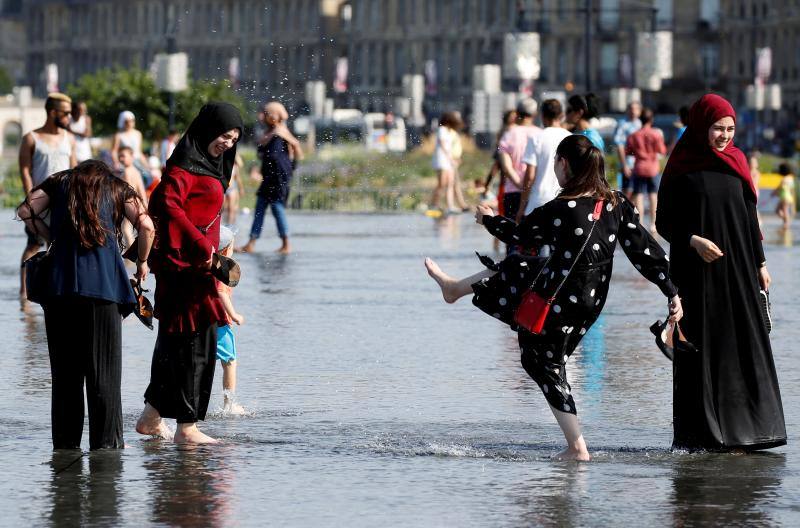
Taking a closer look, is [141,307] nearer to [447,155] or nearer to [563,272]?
[563,272]

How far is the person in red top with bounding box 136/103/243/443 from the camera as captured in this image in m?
9.07

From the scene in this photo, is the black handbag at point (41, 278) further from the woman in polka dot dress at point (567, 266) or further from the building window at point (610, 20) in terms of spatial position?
the building window at point (610, 20)

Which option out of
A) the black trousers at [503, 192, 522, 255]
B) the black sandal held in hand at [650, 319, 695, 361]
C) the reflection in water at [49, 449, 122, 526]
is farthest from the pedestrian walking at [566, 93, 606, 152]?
the reflection in water at [49, 449, 122, 526]

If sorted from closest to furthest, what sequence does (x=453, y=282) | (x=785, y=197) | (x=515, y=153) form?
1. (x=453, y=282)
2. (x=515, y=153)
3. (x=785, y=197)

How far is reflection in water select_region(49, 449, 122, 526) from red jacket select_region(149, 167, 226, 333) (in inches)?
24.2

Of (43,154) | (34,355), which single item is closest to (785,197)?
(43,154)

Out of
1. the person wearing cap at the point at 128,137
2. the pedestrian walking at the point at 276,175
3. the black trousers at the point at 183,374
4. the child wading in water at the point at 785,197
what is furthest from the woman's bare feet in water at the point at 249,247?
the black trousers at the point at 183,374

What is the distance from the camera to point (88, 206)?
8.85 meters

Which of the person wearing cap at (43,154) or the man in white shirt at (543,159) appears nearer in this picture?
the man in white shirt at (543,159)

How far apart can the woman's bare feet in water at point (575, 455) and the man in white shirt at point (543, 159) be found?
606cm

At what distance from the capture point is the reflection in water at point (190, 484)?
7.69 m

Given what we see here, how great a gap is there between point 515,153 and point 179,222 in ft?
30.3

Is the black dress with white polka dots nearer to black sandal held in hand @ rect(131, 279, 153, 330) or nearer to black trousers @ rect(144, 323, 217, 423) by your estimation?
black trousers @ rect(144, 323, 217, 423)

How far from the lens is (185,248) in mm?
9070
